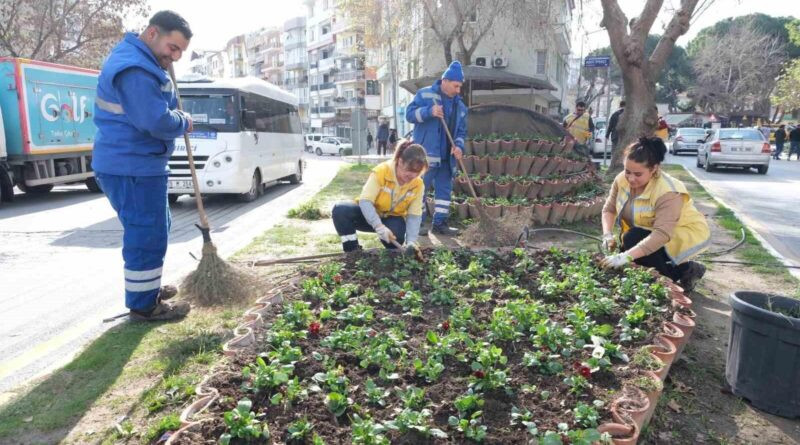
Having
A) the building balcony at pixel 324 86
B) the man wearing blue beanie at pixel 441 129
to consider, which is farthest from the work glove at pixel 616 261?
the building balcony at pixel 324 86

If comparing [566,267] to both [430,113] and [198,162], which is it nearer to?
[430,113]

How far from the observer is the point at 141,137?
12.7ft

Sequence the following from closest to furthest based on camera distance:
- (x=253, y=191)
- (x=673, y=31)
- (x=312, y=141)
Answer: (x=253, y=191) < (x=673, y=31) < (x=312, y=141)

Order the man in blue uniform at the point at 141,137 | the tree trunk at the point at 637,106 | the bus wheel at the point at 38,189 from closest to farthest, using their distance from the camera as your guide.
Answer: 1. the man in blue uniform at the point at 141,137
2. the bus wheel at the point at 38,189
3. the tree trunk at the point at 637,106

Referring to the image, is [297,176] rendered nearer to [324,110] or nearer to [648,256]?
[648,256]

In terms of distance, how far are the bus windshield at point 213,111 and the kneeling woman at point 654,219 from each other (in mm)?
7863

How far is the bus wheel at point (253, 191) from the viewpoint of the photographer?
1162cm

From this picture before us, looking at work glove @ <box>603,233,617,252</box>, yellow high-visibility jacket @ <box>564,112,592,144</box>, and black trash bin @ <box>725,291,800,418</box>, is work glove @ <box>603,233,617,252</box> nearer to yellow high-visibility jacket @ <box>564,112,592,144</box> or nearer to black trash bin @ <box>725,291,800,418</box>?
black trash bin @ <box>725,291,800,418</box>

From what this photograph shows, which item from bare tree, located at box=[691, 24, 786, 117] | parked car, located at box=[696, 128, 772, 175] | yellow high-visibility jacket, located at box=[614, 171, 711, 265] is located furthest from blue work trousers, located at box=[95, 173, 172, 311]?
bare tree, located at box=[691, 24, 786, 117]

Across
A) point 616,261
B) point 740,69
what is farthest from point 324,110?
point 616,261

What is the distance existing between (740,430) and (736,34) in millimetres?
60416

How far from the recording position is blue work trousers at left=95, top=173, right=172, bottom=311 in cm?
387

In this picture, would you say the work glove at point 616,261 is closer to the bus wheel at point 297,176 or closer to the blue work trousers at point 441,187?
the blue work trousers at point 441,187

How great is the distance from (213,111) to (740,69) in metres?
53.8
